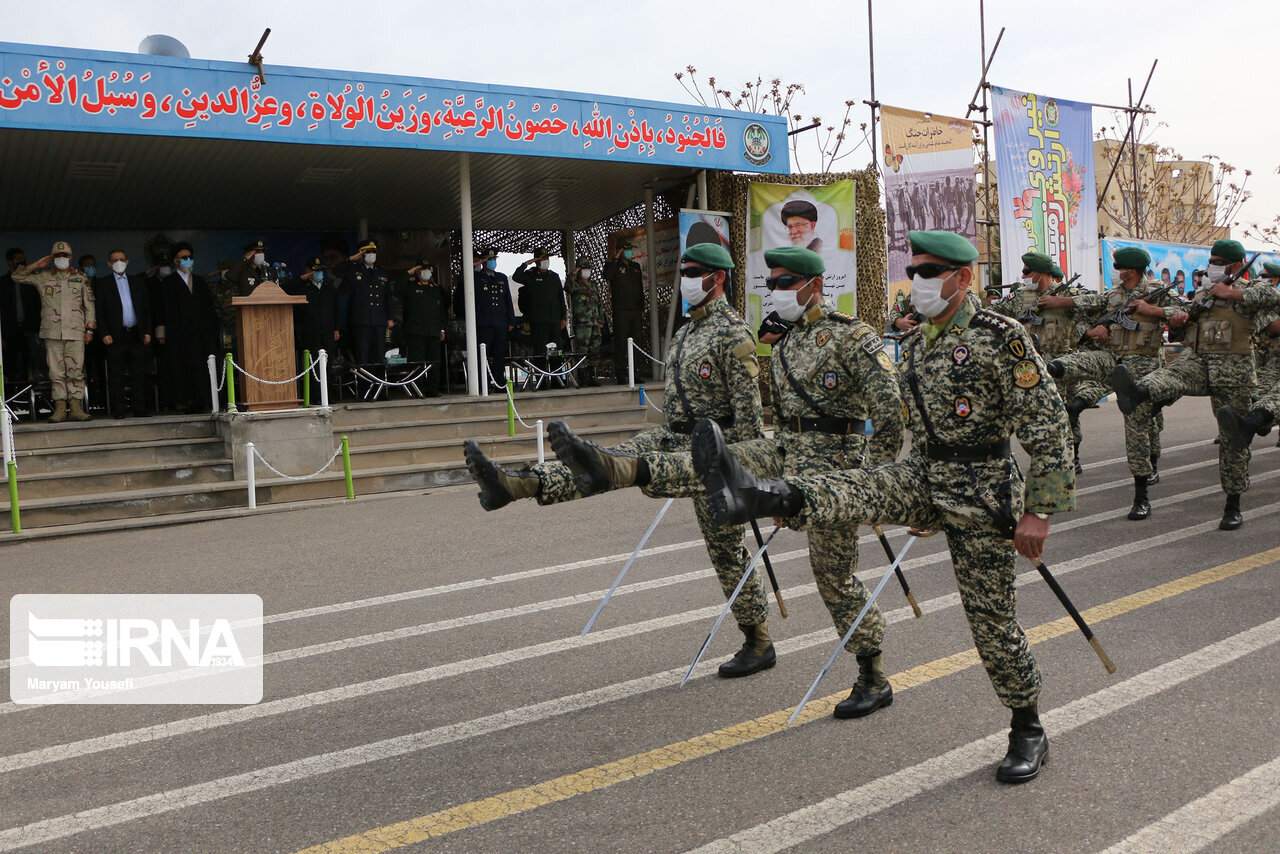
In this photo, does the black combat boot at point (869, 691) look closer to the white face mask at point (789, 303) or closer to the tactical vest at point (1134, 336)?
the white face mask at point (789, 303)

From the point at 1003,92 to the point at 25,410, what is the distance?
58.7 ft

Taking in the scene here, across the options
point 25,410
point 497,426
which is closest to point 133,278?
point 25,410

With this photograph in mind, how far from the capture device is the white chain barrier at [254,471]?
36.8 feet

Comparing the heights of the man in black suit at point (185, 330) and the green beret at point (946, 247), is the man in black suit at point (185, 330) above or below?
above

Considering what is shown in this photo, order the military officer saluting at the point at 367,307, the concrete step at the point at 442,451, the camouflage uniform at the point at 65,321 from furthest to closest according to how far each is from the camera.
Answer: the military officer saluting at the point at 367,307
the concrete step at the point at 442,451
the camouflage uniform at the point at 65,321

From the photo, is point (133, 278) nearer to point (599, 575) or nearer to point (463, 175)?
point (463, 175)

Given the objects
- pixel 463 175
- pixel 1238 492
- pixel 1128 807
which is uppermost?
pixel 463 175

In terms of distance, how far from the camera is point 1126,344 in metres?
9.93

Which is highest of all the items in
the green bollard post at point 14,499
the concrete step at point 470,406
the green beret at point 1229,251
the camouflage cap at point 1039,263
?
the camouflage cap at point 1039,263

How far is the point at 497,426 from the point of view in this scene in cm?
1445

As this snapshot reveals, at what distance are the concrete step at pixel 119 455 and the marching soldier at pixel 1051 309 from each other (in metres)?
9.73

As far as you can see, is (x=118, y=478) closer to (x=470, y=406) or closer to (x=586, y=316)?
(x=470, y=406)

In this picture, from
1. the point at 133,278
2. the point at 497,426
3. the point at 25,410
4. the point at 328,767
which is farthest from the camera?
the point at 25,410

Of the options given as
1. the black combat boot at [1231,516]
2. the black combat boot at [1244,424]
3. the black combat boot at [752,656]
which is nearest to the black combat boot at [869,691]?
the black combat boot at [752,656]
